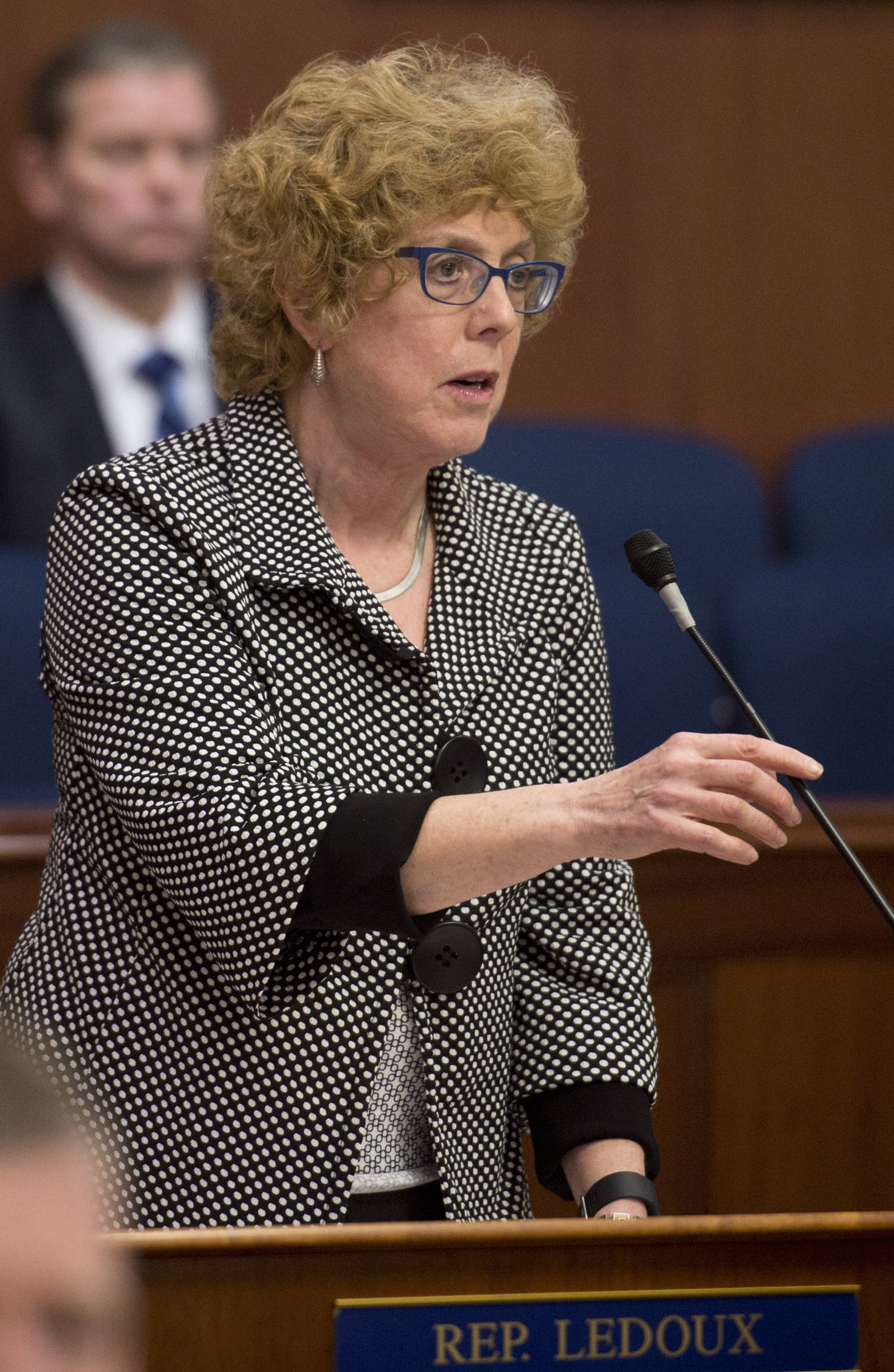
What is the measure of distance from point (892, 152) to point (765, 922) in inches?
70.7

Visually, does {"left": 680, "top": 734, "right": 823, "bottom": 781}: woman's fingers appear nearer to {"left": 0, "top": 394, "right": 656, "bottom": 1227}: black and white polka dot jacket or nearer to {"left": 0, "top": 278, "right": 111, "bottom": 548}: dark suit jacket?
{"left": 0, "top": 394, "right": 656, "bottom": 1227}: black and white polka dot jacket

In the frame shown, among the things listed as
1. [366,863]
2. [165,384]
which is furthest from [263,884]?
[165,384]

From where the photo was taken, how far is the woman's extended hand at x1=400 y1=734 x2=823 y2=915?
41.3 inches

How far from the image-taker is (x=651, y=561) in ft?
4.07

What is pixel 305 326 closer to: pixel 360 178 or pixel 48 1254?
pixel 360 178

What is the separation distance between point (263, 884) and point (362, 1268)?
10.3 inches

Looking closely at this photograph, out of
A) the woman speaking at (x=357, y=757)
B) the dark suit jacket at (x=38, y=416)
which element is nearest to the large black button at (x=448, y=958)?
the woman speaking at (x=357, y=757)

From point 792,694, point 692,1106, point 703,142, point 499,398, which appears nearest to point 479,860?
point 499,398

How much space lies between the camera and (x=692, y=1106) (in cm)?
179

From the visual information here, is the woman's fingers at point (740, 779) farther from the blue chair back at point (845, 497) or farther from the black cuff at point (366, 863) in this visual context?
the blue chair back at point (845, 497)

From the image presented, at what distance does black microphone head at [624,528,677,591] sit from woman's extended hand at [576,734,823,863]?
192 mm

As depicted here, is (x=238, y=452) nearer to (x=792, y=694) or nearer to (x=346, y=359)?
(x=346, y=359)

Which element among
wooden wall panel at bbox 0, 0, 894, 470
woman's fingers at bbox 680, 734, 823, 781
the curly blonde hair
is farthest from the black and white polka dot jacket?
wooden wall panel at bbox 0, 0, 894, 470

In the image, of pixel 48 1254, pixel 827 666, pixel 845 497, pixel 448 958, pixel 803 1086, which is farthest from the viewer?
pixel 845 497
